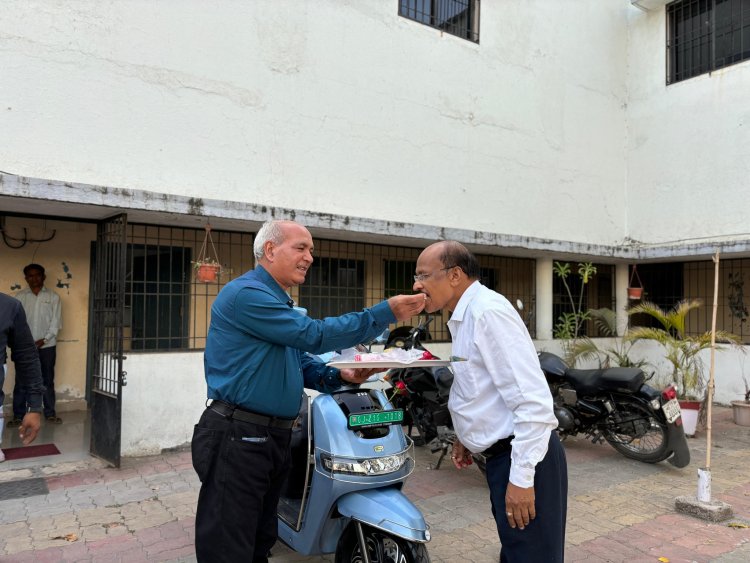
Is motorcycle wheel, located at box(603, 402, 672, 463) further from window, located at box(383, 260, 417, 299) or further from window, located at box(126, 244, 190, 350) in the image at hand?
window, located at box(126, 244, 190, 350)

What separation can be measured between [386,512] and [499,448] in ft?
2.51

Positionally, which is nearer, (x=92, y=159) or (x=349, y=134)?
(x=92, y=159)

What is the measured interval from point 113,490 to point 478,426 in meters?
4.02

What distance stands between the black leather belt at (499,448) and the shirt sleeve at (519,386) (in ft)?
0.38

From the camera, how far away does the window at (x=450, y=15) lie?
8031mm

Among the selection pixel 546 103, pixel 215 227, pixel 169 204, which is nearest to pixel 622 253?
pixel 546 103

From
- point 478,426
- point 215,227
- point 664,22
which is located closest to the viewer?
point 478,426

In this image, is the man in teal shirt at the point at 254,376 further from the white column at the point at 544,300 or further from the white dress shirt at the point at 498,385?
the white column at the point at 544,300

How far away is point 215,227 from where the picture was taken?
649 centimetres

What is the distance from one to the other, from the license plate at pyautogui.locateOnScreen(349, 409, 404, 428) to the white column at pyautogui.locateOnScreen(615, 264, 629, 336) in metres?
8.69

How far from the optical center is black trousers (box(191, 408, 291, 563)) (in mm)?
2305

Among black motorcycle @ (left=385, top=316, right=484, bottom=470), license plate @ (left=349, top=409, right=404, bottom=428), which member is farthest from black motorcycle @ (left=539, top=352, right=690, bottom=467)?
license plate @ (left=349, top=409, right=404, bottom=428)

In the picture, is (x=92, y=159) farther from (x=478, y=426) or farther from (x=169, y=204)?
(x=478, y=426)

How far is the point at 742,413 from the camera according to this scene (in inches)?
302
